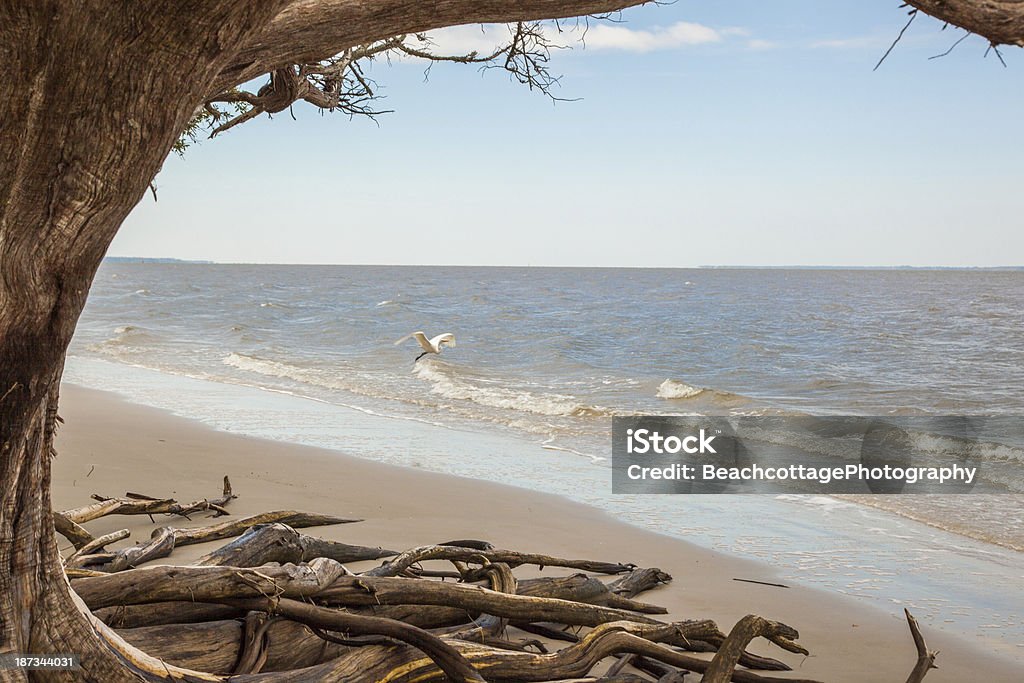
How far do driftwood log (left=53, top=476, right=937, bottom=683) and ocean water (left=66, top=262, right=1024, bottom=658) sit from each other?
2.27 metres

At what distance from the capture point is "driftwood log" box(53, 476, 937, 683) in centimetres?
314

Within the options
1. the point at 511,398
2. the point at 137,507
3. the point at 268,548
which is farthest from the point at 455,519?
the point at 511,398

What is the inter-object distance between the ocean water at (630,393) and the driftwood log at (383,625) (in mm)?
2266

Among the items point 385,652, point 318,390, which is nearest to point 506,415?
point 318,390

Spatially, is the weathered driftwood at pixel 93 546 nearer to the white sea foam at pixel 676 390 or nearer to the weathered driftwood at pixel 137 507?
the weathered driftwood at pixel 137 507

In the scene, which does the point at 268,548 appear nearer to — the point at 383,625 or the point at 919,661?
the point at 383,625

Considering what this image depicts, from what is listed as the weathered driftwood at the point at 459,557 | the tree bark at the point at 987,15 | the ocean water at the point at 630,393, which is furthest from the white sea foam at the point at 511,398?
the tree bark at the point at 987,15

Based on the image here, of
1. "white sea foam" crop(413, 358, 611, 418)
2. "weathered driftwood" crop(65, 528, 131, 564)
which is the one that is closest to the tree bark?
"weathered driftwood" crop(65, 528, 131, 564)

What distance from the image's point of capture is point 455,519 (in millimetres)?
6898

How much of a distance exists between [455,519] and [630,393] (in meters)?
10.5

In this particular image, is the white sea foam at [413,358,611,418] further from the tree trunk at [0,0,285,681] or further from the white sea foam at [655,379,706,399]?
the tree trunk at [0,0,285,681]

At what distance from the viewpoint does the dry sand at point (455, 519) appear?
14.9 ft

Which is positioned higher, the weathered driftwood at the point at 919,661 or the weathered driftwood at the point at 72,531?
the weathered driftwood at the point at 72,531

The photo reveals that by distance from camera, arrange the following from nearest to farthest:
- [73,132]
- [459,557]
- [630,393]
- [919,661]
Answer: [73,132] → [919,661] → [459,557] → [630,393]
